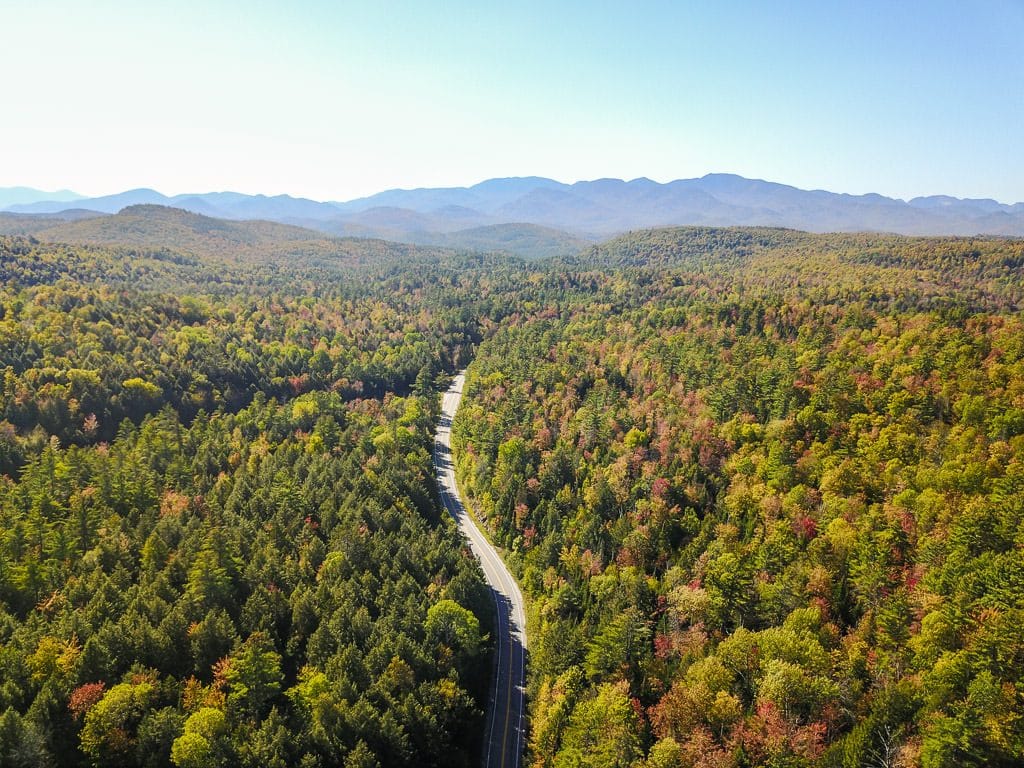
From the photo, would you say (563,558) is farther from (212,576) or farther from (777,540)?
(212,576)

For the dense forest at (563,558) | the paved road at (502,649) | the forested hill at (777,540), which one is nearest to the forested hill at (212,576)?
the dense forest at (563,558)

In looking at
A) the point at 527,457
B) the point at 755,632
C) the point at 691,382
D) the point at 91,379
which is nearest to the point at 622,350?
the point at 691,382

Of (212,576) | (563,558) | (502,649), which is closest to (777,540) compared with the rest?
(563,558)

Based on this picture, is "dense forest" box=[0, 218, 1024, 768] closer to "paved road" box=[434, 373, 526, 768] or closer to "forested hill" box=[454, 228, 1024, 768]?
"forested hill" box=[454, 228, 1024, 768]

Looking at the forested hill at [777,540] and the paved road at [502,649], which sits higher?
the forested hill at [777,540]

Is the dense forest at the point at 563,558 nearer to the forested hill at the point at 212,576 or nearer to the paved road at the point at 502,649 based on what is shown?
the forested hill at the point at 212,576

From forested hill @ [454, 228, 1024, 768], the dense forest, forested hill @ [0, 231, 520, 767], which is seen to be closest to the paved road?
the dense forest

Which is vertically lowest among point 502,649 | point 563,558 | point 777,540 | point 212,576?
point 502,649
